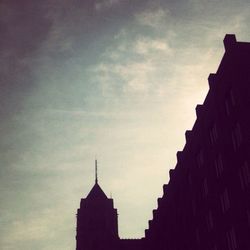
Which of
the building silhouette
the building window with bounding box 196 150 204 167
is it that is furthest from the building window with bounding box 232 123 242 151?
the building window with bounding box 196 150 204 167

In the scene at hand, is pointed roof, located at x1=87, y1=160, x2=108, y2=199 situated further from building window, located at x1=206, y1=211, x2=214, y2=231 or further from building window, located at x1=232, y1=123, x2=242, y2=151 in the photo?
building window, located at x1=232, y1=123, x2=242, y2=151

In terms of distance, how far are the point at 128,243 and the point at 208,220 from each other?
49308 mm

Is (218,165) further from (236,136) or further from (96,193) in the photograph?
(96,193)

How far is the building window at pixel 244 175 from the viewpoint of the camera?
91.7 ft

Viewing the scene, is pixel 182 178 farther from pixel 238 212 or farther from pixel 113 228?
pixel 113 228

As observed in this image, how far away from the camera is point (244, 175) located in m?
28.6

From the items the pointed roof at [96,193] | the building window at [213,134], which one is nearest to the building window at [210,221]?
the building window at [213,134]

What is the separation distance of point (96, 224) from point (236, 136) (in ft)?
181

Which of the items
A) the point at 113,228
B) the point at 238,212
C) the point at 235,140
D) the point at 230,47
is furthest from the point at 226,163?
the point at 113,228

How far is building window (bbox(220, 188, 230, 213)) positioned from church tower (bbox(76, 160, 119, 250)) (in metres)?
50.4

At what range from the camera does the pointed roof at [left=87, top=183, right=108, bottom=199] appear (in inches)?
3263

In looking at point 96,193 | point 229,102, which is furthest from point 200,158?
point 96,193

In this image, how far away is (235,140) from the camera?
30.3 meters

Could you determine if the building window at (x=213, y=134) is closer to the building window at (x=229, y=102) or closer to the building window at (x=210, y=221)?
the building window at (x=229, y=102)
